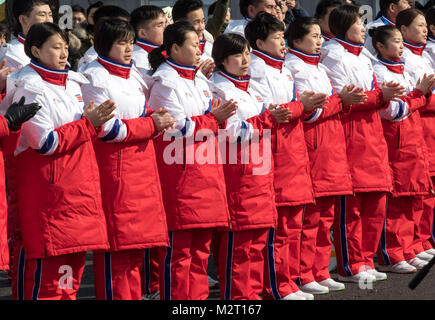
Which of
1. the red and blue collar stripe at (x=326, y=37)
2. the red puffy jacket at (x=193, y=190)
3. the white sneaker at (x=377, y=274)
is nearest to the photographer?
the red puffy jacket at (x=193, y=190)

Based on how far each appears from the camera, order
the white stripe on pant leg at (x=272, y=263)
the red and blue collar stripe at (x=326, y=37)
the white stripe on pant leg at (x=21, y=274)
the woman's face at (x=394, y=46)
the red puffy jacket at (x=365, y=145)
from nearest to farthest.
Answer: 1. the white stripe on pant leg at (x=21, y=274)
2. the white stripe on pant leg at (x=272, y=263)
3. the red puffy jacket at (x=365, y=145)
4. the woman's face at (x=394, y=46)
5. the red and blue collar stripe at (x=326, y=37)

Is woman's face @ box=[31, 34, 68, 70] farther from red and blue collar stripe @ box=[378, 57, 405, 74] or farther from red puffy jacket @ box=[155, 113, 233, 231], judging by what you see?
red and blue collar stripe @ box=[378, 57, 405, 74]

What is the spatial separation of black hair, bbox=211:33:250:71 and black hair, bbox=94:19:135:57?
2.21 ft

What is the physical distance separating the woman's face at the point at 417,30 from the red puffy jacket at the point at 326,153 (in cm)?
145

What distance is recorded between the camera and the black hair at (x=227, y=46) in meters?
5.74

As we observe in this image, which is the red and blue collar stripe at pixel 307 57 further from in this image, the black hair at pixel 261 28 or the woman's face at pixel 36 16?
the woman's face at pixel 36 16

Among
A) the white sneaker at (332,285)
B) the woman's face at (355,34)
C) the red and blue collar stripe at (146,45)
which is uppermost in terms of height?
the red and blue collar stripe at (146,45)

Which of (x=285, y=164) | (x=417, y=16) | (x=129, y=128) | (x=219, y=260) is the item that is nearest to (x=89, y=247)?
(x=129, y=128)

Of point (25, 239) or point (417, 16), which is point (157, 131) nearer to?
point (25, 239)

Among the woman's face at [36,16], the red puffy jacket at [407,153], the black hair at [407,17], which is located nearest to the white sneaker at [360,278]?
the red puffy jacket at [407,153]

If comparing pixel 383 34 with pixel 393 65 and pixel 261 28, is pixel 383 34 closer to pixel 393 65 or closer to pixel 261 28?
pixel 393 65

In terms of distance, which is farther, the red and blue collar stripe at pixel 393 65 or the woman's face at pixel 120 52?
the red and blue collar stripe at pixel 393 65

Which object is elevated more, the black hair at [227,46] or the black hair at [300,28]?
the black hair at [227,46]

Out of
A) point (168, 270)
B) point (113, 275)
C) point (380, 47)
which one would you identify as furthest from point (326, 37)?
point (113, 275)
